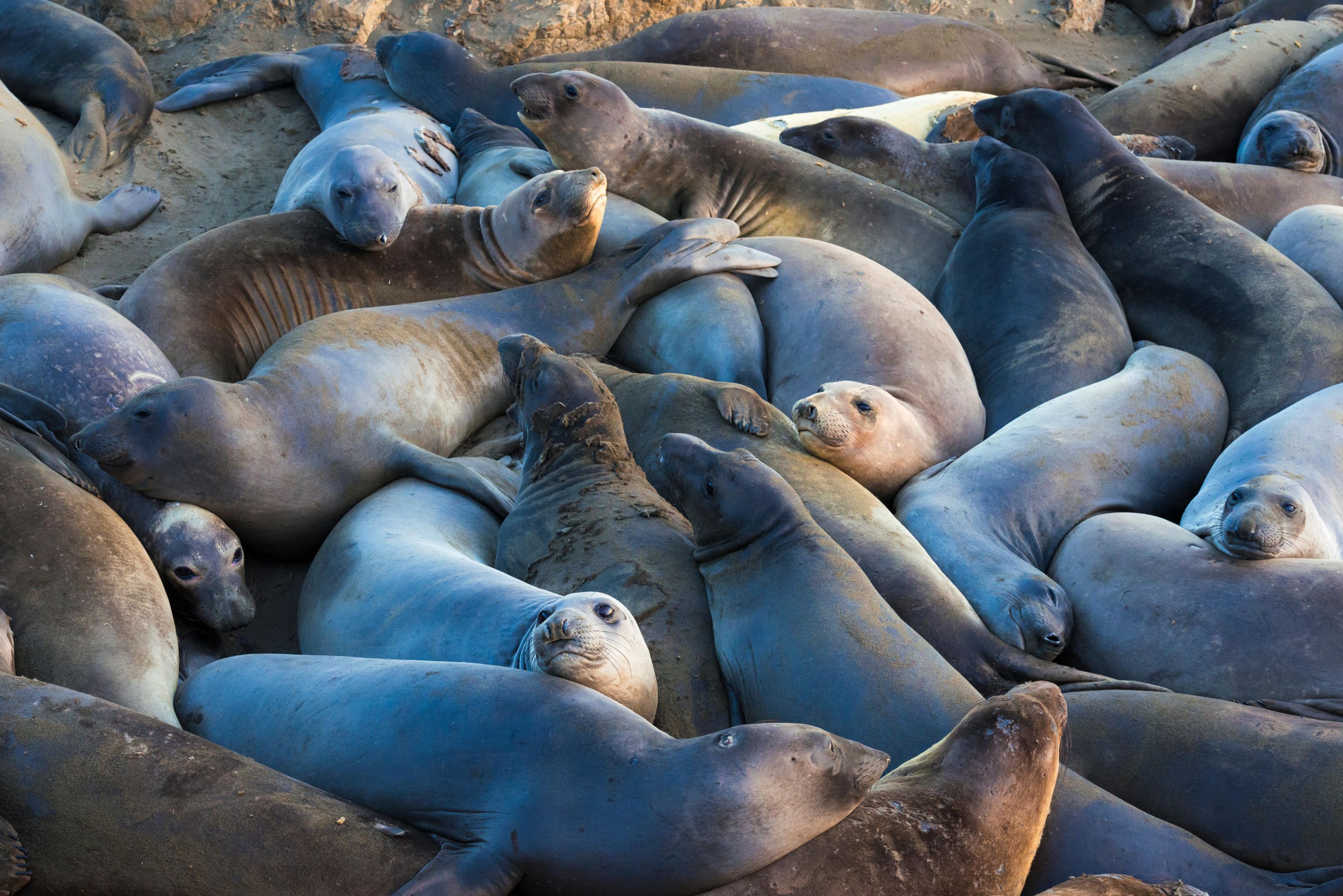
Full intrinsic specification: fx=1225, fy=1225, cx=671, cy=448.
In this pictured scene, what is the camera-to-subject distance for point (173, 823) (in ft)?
7.69

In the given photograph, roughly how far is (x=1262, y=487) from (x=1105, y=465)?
0.57 meters

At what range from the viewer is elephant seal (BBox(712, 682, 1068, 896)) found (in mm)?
2279

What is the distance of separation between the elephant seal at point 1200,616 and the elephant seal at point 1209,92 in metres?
3.80

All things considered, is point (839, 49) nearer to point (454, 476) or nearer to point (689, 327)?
point (689, 327)

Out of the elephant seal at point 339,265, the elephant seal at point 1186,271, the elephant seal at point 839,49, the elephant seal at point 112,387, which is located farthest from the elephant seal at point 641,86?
the elephant seal at point 112,387

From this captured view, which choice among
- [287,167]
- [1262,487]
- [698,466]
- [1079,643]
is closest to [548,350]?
[698,466]

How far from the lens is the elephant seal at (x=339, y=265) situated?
4801 millimetres

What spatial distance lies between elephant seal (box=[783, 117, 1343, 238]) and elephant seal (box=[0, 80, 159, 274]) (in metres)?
3.28

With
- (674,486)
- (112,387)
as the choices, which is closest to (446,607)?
(674,486)

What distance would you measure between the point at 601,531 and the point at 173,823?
1561 millimetres

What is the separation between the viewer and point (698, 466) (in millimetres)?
3689

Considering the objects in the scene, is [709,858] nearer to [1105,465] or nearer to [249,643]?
[249,643]

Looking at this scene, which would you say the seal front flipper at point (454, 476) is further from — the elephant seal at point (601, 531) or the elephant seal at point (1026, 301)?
the elephant seal at point (1026, 301)

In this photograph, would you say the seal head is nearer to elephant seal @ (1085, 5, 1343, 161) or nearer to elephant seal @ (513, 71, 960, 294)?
elephant seal @ (513, 71, 960, 294)
